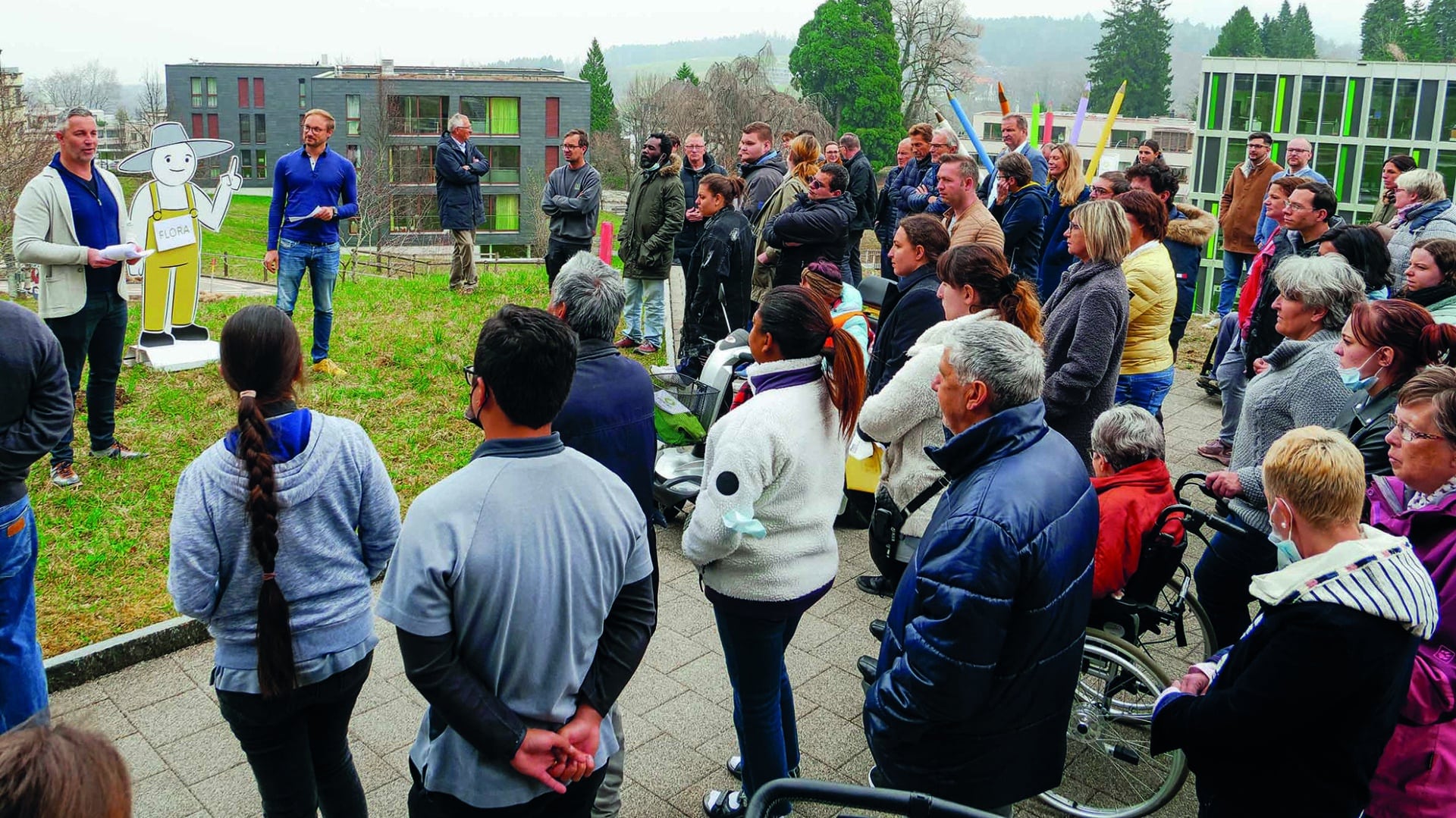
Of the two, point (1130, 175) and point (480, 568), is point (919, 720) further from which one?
point (1130, 175)

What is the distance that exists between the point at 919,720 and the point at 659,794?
1528mm

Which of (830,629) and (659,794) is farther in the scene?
(830,629)

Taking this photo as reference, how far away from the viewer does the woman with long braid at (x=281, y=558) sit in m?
2.78

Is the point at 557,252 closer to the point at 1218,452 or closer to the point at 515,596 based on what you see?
the point at 1218,452

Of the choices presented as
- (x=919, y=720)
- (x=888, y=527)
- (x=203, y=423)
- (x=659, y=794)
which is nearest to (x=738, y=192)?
(x=203, y=423)

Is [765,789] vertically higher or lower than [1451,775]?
higher

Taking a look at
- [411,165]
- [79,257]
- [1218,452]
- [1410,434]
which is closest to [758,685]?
[1410,434]

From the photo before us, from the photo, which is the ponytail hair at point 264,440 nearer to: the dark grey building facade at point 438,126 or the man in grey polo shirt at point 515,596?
the man in grey polo shirt at point 515,596

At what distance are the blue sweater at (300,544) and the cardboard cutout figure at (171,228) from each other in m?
6.12

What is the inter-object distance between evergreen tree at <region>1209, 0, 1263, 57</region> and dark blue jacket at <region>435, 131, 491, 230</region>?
85.5 meters

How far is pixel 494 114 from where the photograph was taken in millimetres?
62719

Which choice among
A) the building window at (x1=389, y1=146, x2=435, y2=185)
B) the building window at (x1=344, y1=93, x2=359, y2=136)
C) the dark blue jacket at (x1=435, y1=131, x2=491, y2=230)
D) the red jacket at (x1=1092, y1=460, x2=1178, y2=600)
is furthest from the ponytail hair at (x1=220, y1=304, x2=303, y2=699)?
the building window at (x1=344, y1=93, x2=359, y2=136)

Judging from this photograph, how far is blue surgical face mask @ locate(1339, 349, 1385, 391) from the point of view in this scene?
Answer: 12.8 feet

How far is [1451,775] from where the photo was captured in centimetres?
271
